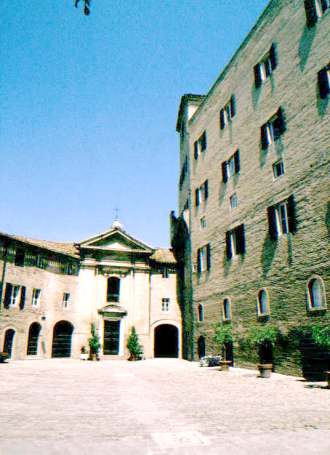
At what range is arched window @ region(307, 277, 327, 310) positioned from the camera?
14648mm

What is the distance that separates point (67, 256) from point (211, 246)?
47.2 feet

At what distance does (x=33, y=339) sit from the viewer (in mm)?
29672

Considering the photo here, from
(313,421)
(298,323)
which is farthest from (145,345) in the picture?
(313,421)

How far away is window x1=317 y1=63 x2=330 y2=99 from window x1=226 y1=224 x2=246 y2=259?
27.6 feet

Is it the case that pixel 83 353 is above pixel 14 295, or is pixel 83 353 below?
below

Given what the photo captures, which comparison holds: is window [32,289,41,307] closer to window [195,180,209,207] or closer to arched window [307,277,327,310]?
window [195,180,209,207]

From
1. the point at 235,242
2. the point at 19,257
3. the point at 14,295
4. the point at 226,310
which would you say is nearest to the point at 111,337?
the point at 14,295

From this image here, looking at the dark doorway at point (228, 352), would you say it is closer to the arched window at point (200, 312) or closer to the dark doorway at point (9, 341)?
the arched window at point (200, 312)

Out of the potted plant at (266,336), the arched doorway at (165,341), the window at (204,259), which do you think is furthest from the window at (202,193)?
the arched doorway at (165,341)

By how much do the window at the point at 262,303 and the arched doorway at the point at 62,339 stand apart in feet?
63.2

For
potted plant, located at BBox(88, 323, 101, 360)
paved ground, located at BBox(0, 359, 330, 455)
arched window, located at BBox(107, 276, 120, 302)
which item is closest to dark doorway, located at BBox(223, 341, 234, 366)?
paved ground, located at BBox(0, 359, 330, 455)

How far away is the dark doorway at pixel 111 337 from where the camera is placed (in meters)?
31.5

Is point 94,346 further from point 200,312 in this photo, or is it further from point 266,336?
point 266,336

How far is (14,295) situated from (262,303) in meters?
19.2
